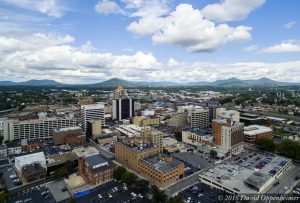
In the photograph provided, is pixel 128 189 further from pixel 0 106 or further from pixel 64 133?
pixel 0 106

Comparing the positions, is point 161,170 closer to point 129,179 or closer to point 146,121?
point 129,179

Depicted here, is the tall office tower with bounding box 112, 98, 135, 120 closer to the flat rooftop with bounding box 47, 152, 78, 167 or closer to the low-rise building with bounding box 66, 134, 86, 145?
the low-rise building with bounding box 66, 134, 86, 145

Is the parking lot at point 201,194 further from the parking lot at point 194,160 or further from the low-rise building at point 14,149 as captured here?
the low-rise building at point 14,149

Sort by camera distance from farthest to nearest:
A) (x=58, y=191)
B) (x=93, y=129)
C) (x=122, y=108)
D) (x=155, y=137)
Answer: (x=122, y=108) → (x=93, y=129) → (x=155, y=137) → (x=58, y=191)

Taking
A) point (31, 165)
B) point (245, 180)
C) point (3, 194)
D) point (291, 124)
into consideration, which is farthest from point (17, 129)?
point (291, 124)

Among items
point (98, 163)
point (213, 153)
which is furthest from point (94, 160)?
point (213, 153)

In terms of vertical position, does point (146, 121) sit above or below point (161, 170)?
above

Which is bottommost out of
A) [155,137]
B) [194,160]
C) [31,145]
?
[194,160]
